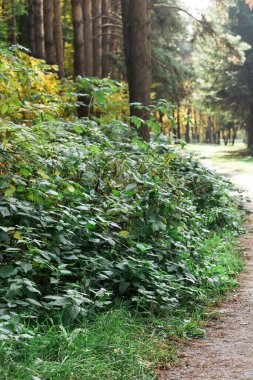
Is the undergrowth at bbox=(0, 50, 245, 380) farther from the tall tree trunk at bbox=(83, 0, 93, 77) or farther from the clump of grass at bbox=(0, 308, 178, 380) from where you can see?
the tall tree trunk at bbox=(83, 0, 93, 77)

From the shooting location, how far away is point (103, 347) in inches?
156

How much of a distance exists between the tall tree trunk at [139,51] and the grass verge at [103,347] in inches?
243

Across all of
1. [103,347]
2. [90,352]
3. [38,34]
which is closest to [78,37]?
[38,34]

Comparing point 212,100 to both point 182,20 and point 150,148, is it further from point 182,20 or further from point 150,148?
point 150,148

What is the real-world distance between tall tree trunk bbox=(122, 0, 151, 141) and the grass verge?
6160mm

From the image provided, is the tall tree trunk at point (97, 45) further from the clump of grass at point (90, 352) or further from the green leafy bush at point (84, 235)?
the clump of grass at point (90, 352)

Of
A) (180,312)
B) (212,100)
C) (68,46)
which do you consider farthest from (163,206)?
(212,100)

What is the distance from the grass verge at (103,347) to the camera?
3.41 metres

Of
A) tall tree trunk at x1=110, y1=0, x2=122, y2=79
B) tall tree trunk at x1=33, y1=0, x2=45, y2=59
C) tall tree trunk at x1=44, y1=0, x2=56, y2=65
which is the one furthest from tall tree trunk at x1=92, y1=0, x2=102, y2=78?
tall tree trunk at x1=33, y1=0, x2=45, y2=59

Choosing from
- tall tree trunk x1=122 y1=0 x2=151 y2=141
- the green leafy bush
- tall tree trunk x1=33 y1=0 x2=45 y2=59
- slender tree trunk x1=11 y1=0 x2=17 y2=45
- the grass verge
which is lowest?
the grass verge

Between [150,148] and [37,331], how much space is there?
4.44m

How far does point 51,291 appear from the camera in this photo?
181 inches

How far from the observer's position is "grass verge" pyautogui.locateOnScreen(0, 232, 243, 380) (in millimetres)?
3412

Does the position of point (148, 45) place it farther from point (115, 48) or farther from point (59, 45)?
point (115, 48)
